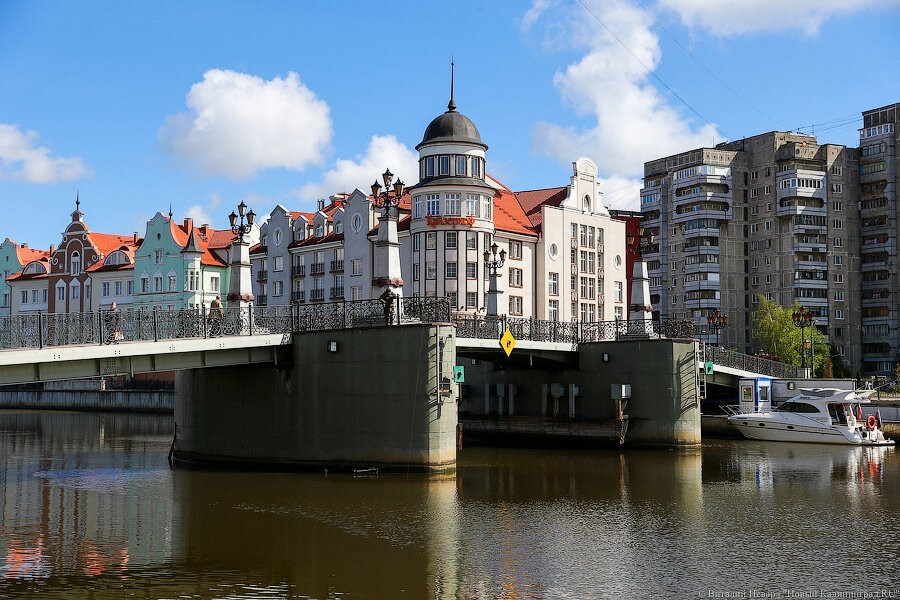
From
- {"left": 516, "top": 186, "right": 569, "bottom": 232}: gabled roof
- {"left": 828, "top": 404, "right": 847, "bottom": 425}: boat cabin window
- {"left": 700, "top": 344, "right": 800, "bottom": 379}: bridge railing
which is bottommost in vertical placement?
{"left": 828, "top": 404, "right": 847, "bottom": 425}: boat cabin window

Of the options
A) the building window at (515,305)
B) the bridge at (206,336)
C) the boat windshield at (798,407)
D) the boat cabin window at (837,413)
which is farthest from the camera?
the building window at (515,305)

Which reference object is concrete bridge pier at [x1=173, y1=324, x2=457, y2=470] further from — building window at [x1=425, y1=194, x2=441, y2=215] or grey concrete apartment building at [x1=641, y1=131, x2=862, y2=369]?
grey concrete apartment building at [x1=641, y1=131, x2=862, y2=369]

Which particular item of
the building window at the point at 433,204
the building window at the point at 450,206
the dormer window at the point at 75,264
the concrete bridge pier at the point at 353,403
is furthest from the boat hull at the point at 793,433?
the dormer window at the point at 75,264

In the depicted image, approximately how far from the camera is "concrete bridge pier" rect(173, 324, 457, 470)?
38656 mm

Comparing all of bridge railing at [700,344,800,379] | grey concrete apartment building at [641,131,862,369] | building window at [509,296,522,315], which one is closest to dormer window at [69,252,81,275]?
building window at [509,296,522,315]

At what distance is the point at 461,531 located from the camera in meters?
28.1

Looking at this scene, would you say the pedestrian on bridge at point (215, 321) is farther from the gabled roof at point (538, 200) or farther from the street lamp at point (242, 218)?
the gabled roof at point (538, 200)

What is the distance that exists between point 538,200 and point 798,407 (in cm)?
3279

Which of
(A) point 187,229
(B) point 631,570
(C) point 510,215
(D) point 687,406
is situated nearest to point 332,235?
(C) point 510,215

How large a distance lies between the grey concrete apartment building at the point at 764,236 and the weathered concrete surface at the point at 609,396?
189ft

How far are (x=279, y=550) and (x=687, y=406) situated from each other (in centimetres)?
3093

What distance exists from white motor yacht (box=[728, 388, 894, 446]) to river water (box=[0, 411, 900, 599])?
338 inches

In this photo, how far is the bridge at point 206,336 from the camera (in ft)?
104

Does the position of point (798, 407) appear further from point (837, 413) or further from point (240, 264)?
point (240, 264)
